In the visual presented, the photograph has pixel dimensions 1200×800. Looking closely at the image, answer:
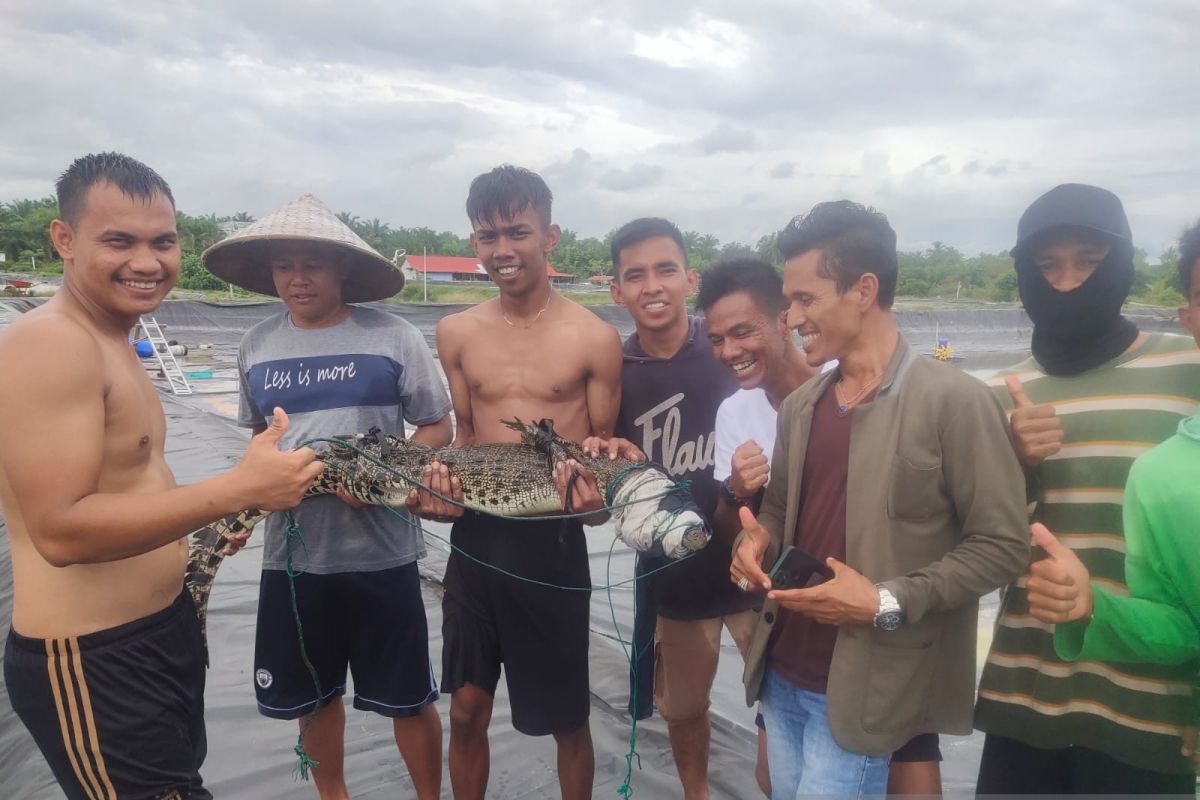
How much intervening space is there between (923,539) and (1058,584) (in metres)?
0.34

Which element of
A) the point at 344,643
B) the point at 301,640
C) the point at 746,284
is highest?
the point at 746,284

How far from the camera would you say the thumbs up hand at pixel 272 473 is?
2137 millimetres

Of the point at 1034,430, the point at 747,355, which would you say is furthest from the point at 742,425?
the point at 1034,430

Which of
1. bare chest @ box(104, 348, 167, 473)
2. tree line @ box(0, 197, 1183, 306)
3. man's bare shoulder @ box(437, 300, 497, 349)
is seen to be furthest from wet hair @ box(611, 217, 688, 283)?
tree line @ box(0, 197, 1183, 306)

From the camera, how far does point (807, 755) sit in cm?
213

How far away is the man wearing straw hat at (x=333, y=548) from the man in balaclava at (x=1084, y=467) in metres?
2.30

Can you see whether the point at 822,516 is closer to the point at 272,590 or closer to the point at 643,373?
the point at 643,373

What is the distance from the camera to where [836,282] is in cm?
212

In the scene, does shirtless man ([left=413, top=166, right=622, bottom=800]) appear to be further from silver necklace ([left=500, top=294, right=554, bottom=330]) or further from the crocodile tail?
the crocodile tail

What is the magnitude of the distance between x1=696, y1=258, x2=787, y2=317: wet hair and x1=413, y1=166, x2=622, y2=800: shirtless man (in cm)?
48

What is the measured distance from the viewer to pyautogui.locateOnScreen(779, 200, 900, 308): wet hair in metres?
2.12

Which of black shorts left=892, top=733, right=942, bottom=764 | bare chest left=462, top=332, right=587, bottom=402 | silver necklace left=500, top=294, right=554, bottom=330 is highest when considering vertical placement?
silver necklace left=500, top=294, right=554, bottom=330

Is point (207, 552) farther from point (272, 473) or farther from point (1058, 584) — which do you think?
point (1058, 584)

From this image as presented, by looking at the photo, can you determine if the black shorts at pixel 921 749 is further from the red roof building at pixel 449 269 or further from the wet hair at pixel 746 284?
the red roof building at pixel 449 269
